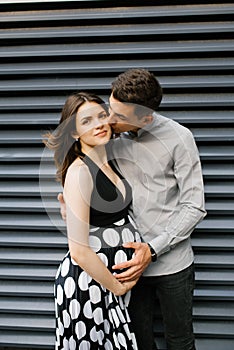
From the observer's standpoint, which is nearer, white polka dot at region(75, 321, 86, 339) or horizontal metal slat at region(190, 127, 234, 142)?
white polka dot at region(75, 321, 86, 339)

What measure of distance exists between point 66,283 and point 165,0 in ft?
5.63

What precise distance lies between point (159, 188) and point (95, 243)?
1.39ft

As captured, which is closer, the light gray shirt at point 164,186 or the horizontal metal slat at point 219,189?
the light gray shirt at point 164,186

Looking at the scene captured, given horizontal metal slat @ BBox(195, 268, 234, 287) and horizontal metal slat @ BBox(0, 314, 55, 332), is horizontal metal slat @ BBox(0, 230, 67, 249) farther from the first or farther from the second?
horizontal metal slat @ BBox(195, 268, 234, 287)

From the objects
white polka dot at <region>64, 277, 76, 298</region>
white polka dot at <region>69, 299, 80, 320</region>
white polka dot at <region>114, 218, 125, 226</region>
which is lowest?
white polka dot at <region>69, 299, 80, 320</region>

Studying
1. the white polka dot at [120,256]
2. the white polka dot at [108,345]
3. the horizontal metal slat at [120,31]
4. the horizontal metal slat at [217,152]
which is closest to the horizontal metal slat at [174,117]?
the horizontal metal slat at [217,152]

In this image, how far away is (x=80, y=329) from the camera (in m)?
2.71

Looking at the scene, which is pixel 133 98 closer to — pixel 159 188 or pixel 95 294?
pixel 159 188

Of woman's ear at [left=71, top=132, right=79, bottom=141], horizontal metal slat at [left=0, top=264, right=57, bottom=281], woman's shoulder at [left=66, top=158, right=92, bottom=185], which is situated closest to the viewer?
woman's shoulder at [left=66, top=158, right=92, bottom=185]

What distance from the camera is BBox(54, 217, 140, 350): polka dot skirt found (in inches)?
105

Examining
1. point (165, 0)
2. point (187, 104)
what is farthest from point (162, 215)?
point (165, 0)

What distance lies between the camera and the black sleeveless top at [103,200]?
258 cm

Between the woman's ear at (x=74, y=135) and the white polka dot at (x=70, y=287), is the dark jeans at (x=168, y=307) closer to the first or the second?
the white polka dot at (x=70, y=287)

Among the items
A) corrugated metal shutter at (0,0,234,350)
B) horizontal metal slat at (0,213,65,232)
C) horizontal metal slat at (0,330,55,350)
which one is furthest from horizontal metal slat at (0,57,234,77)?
horizontal metal slat at (0,330,55,350)
